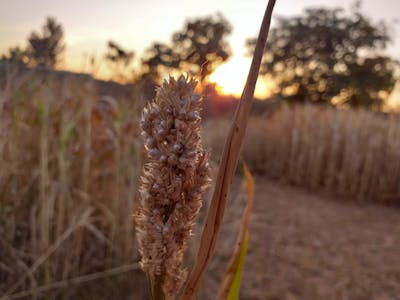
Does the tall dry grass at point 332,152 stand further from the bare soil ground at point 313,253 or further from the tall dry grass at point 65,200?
the tall dry grass at point 65,200

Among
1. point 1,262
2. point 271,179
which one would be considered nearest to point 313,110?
point 271,179

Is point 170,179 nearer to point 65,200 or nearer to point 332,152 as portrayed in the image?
point 65,200

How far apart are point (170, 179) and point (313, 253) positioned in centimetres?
287

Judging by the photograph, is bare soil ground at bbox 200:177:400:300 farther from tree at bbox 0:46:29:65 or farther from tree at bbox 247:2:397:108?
tree at bbox 247:2:397:108

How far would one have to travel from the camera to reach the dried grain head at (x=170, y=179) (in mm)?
379

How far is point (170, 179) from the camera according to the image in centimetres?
39

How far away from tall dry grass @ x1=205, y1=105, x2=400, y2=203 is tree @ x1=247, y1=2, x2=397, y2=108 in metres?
13.7

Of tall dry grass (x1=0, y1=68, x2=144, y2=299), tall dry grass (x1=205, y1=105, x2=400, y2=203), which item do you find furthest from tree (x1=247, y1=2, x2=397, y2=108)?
tall dry grass (x1=0, y1=68, x2=144, y2=299)

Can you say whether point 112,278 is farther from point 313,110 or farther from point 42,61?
point 313,110

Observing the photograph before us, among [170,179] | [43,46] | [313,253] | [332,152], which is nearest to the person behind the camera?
[170,179]

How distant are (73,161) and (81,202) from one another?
0.73ft

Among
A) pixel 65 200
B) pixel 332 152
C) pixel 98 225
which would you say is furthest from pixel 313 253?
pixel 332 152

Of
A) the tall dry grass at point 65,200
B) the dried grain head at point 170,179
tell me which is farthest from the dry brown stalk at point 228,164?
the tall dry grass at point 65,200

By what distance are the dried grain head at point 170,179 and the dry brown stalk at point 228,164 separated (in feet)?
0.07
